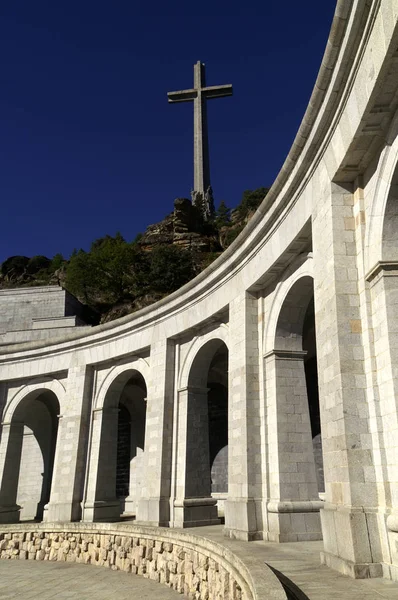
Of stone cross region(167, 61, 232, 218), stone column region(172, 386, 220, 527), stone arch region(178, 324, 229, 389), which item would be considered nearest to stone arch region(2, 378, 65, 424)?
stone arch region(178, 324, 229, 389)

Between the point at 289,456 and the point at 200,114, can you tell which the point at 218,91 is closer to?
the point at 200,114

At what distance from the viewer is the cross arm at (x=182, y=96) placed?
60.6 metres

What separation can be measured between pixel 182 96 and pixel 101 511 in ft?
174

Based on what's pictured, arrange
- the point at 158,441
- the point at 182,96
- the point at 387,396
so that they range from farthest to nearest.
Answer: the point at 182,96
the point at 158,441
the point at 387,396

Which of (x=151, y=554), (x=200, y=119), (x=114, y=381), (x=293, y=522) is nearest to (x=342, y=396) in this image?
(x=293, y=522)

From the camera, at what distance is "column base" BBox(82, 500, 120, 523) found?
18.2 m

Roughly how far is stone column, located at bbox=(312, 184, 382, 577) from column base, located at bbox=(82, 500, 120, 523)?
39.4 ft

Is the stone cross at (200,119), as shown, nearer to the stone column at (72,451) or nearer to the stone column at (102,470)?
the stone column at (72,451)

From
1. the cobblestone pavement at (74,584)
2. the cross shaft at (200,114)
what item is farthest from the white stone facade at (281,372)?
the cross shaft at (200,114)

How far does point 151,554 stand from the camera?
12.7 meters

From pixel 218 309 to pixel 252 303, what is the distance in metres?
1.68

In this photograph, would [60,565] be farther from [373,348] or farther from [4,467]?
[373,348]

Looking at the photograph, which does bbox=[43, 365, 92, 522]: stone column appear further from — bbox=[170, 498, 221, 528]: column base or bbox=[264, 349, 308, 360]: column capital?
bbox=[264, 349, 308, 360]: column capital

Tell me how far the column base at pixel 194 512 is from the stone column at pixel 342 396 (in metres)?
7.91
